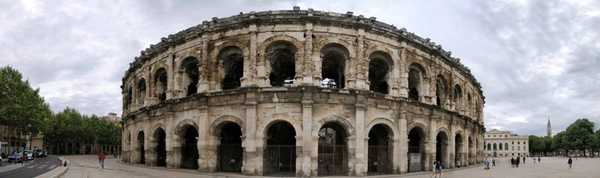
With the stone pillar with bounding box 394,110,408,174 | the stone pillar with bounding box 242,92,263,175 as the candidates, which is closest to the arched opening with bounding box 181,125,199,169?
the stone pillar with bounding box 242,92,263,175

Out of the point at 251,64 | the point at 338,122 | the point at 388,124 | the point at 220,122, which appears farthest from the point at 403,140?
the point at 220,122

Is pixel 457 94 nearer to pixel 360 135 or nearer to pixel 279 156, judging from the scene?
pixel 360 135

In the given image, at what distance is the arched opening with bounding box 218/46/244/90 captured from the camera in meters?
27.5

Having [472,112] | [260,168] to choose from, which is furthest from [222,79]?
[472,112]

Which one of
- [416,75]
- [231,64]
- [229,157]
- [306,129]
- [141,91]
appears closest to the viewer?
[306,129]

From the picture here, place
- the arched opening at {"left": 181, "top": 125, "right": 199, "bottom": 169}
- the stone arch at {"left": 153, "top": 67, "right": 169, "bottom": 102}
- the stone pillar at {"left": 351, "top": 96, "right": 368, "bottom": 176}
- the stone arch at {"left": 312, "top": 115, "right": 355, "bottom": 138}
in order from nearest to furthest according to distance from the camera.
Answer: the stone arch at {"left": 312, "top": 115, "right": 355, "bottom": 138} → the stone pillar at {"left": 351, "top": 96, "right": 368, "bottom": 176} → the arched opening at {"left": 181, "top": 125, "right": 199, "bottom": 169} → the stone arch at {"left": 153, "top": 67, "right": 169, "bottom": 102}

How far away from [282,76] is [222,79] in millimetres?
4884

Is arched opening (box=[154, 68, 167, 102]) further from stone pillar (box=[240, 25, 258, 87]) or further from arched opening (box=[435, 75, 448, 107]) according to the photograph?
arched opening (box=[435, 75, 448, 107])

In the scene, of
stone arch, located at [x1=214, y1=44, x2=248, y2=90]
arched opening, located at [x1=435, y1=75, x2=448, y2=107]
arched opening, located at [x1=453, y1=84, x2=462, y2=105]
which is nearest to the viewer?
stone arch, located at [x1=214, y1=44, x2=248, y2=90]

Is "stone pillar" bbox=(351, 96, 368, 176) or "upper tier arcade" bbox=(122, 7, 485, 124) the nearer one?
"stone pillar" bbox=(351, 96, 368, 176)

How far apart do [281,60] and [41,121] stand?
31611 millimetres

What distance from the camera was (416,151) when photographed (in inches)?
1244

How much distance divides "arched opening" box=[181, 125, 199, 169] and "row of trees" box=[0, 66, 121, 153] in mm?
18804

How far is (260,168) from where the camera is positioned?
25.1 meters
